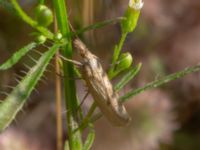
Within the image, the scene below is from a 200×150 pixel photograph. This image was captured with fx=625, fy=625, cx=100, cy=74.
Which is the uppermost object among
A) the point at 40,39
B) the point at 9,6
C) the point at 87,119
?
the point at 9,6

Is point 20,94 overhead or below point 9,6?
below

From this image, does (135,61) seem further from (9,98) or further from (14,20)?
(9,98)

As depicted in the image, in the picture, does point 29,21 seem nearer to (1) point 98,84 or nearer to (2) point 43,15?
(2) point 43,15

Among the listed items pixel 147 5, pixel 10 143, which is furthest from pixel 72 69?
pixel 147 5

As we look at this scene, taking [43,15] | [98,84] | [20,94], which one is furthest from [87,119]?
[43,15]

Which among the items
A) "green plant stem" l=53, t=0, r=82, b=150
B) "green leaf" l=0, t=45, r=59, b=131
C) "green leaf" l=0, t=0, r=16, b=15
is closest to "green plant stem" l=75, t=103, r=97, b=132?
"green plant stem" l=53, t=0, r=82, b=150

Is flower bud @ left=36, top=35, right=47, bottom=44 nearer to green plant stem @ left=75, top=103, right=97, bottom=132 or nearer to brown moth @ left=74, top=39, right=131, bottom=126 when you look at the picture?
brown moth @ left=74, top=39, right=131, bottom=126

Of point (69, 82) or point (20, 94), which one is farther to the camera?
point (69, 82)

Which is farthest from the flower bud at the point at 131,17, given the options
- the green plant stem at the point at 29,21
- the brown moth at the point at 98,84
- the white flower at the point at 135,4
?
the green plant stem at the point at 29,21
